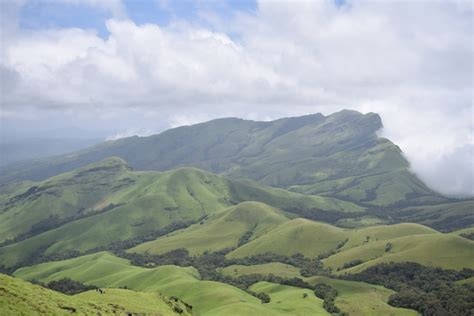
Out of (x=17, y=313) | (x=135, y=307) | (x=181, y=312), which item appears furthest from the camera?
(x=181, y=312)

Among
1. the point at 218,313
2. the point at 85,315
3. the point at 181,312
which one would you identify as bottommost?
the point at 218,313

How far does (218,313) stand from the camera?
199m

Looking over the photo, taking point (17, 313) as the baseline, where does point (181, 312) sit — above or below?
below

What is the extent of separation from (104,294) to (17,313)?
65229 millimetres

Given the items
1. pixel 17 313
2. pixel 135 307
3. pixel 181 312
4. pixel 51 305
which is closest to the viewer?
pixel 17 313

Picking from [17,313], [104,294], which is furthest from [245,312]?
[17,313]

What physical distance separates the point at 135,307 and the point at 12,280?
3893 centimetres

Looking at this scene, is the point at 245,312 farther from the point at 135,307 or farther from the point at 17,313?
the point at 17,313

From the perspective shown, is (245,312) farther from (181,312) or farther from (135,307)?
(135,307)

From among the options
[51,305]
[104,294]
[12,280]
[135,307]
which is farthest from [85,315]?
[104,294]

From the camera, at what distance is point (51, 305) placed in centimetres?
8762

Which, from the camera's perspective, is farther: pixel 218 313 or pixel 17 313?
pixel 218 313

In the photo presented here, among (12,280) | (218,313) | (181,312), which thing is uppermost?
(12,280)

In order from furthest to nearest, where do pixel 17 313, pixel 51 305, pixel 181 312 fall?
pixel 181 312, pixel 51 305, pixel 17 313
